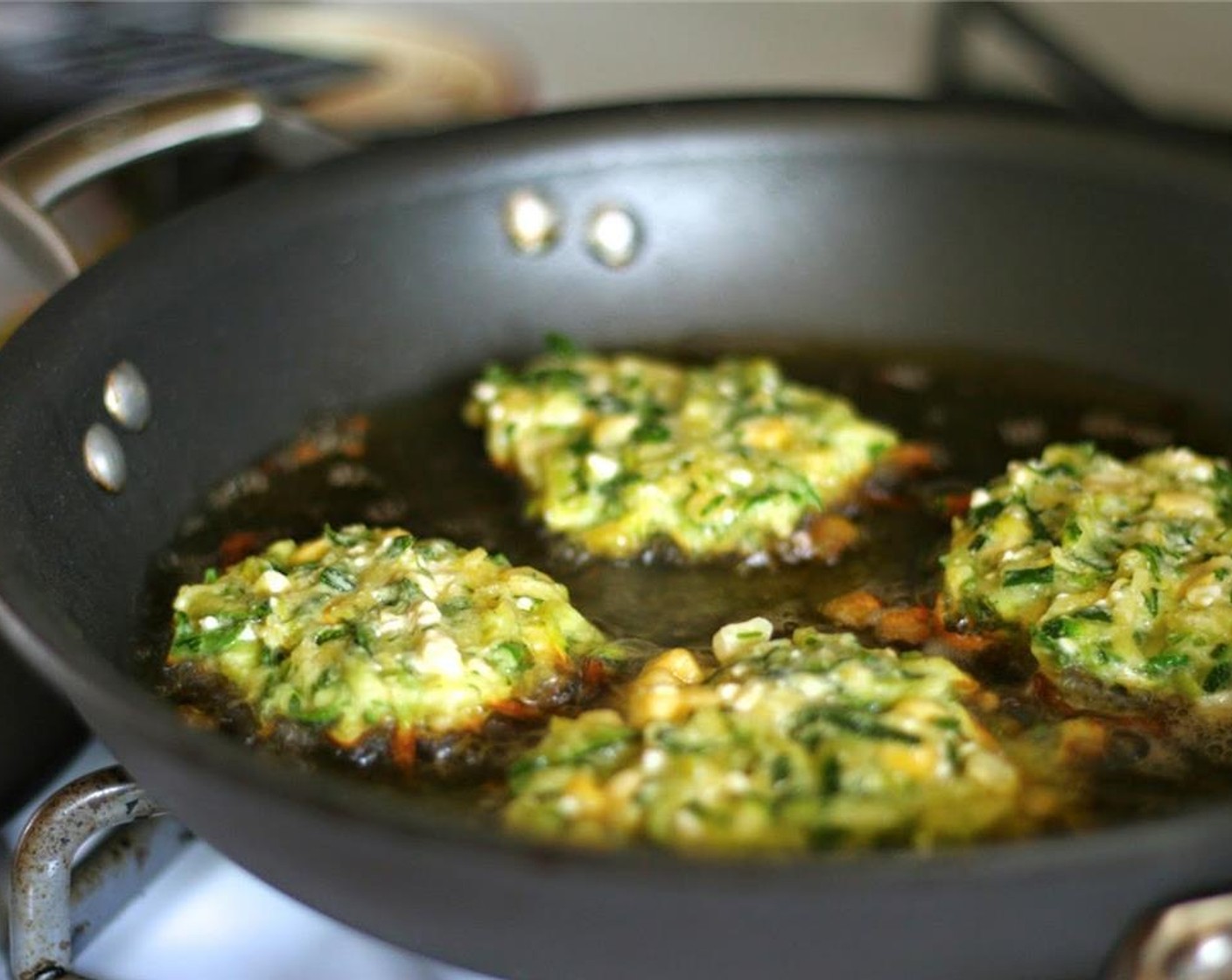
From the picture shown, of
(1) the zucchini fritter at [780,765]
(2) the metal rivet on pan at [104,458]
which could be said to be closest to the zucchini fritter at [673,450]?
(1) the zucchini fritter at [780,765]

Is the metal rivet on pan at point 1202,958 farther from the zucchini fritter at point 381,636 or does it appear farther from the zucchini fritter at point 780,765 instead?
the zucchini fritter at point 381,636

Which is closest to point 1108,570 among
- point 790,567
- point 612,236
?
point 790,567

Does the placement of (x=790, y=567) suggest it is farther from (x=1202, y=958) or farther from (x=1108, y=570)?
(x=1202, y=958)

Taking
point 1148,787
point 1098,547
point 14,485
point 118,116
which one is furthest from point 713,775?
point 118,116

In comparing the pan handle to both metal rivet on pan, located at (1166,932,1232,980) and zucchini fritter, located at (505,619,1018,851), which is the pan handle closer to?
zucchini fritter, located at (505,619,1018,851)

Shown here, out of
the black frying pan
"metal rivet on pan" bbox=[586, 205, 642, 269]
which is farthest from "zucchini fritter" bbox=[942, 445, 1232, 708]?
"metal rivet on pan" bbox=[586, 205, 642, 269]
